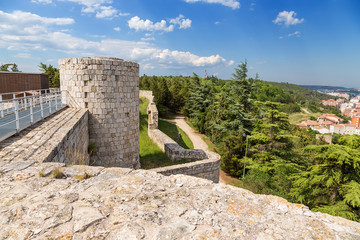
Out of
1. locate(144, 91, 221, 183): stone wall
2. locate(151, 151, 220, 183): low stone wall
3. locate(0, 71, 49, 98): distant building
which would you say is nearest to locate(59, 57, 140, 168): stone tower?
locate(151, 151, 220, 183): low stone wall

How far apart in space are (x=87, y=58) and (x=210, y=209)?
6913 mm

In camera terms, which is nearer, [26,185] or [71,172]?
[26,185]

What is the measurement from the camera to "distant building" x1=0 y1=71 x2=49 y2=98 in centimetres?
1593

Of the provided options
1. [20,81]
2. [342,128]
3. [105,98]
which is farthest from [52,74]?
[342,128]

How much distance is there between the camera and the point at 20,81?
1734cm

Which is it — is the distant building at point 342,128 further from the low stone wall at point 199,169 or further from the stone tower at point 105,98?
the stone tower at point 105,98

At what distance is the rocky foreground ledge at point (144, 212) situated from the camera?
73.3 inches

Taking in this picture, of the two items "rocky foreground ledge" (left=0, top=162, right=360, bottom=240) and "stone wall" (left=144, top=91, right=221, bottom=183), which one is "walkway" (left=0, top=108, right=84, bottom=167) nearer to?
"rocky foreground ledge" (left=0, top=162, right=360, bottom=240)

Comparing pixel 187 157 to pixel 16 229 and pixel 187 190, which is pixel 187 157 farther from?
pixel 16 229

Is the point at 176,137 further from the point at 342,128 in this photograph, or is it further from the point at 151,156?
the point at 342,128

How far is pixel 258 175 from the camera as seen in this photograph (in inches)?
606

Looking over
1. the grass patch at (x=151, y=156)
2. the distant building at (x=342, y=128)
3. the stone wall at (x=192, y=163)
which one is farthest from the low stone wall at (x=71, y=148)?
the distant building at (x=342, y=128)

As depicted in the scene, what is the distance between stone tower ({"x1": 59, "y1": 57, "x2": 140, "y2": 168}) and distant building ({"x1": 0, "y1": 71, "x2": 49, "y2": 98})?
12.1m

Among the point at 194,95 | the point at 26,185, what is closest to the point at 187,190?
the point at 26,185
